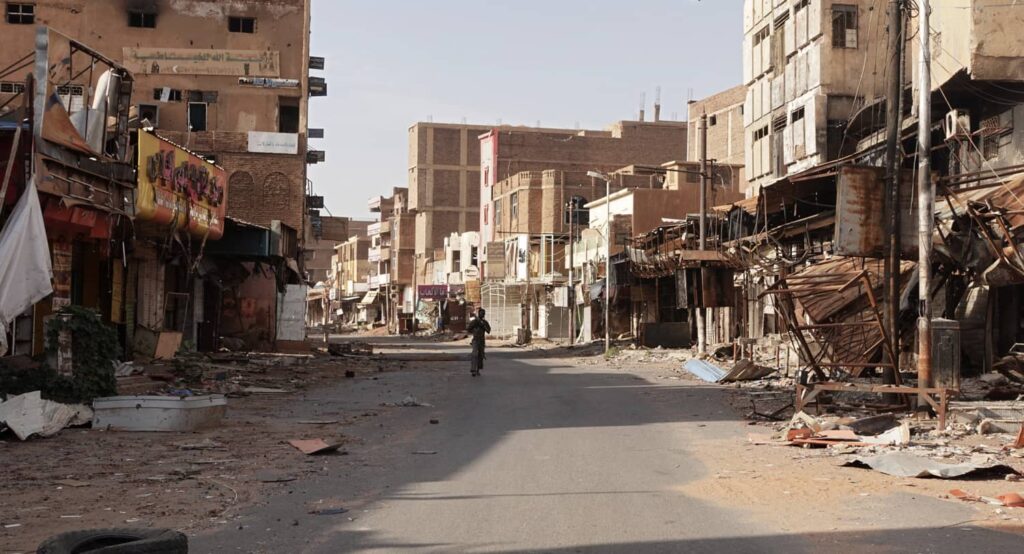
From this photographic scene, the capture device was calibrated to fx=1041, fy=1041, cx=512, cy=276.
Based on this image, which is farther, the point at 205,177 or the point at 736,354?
the point at 736,354

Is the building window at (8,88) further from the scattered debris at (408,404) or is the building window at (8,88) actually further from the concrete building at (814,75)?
the scattered debris at (408,404)

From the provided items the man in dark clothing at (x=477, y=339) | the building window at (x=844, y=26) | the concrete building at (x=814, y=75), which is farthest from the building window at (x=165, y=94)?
the building window at (x=844, y=26)

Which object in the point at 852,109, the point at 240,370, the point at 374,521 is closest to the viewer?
the point at 374,521

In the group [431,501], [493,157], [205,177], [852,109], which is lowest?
[431,501]

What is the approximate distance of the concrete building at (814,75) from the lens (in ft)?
118

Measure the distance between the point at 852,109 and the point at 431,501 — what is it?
29.6 meters

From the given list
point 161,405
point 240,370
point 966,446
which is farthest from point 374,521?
point 240,370

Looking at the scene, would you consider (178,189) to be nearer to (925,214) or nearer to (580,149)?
(925,214)

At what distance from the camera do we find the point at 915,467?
10477mm

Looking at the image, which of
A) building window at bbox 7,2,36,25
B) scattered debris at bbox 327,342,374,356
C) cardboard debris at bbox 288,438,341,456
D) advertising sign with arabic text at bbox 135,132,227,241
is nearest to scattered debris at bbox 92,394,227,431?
cardboard debris at bbox 288,438,341,456

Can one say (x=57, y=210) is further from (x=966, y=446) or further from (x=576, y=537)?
(x=966, y=446)

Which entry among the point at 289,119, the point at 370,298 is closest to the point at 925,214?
the point at 289,119

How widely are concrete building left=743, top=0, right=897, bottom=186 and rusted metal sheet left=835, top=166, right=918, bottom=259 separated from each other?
58.7 feet

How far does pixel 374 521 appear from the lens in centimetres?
805
